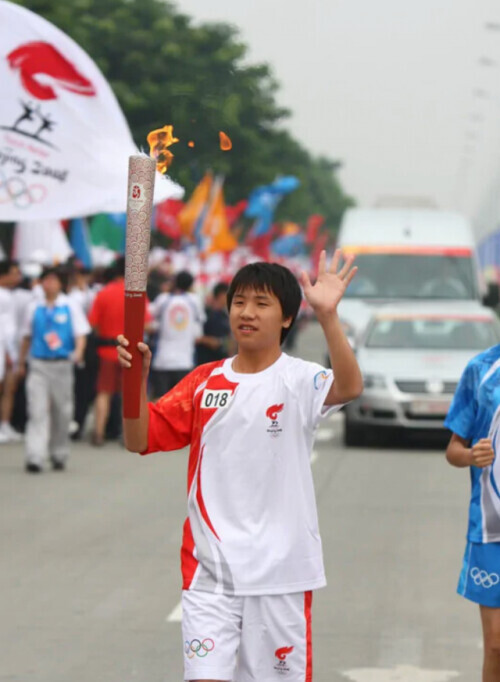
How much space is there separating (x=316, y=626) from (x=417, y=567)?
1.66m

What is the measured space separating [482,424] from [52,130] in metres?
3.56

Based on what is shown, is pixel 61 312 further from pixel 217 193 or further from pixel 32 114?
pixel 217 193

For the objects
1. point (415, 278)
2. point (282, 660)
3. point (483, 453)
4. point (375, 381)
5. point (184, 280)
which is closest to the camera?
point (282, 660)

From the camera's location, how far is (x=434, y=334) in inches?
645

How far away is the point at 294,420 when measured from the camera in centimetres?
431

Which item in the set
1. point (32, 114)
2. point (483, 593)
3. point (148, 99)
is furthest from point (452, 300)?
point (148, 99)

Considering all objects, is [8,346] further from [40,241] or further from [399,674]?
[399,674]

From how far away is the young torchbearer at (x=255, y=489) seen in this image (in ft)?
13.8

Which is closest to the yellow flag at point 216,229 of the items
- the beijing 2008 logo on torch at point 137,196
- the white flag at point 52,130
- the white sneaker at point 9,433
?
the white sneaker at point 9,433

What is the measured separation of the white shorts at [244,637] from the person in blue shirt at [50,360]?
8905mm

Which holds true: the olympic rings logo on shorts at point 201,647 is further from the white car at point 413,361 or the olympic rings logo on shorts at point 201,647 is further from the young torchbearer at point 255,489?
the white car at point 413,361

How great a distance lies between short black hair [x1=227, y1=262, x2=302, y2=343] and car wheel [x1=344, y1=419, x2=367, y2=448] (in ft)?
37.0

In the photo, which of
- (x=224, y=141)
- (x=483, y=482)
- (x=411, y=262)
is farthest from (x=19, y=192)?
(x=411, y=262)

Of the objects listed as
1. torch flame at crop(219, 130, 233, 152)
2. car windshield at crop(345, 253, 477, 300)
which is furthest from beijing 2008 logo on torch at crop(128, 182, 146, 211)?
car windshield at crop(345, 253, 477, 300)
